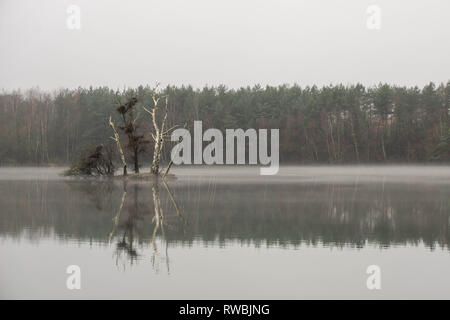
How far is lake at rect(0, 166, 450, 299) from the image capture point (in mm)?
7617

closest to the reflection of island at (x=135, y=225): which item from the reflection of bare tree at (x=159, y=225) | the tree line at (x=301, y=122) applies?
the reflection of bare tree at (x=159, y=225)

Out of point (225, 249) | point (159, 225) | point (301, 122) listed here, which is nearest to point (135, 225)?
point (159, 225)

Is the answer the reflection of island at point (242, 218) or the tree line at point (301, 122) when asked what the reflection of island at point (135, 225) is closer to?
the reflection of island at point (242, 218)

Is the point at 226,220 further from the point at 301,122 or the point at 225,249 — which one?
the point at 301,122

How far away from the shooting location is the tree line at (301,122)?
228 ft

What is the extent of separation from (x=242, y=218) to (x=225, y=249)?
4.16 metres

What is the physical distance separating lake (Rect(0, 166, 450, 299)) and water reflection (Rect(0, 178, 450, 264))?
0.11 feet

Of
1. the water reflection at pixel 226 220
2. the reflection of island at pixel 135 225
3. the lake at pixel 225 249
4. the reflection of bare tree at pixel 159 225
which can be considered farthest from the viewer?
the water reflection at pixel 226 220

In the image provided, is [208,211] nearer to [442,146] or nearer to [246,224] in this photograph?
[246,224]

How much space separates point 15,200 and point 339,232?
42.4 ft

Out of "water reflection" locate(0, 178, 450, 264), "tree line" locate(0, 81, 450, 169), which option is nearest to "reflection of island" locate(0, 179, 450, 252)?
"water reflection" locate(0, 178, 450, 264)

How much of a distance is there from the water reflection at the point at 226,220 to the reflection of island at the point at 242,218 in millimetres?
21
